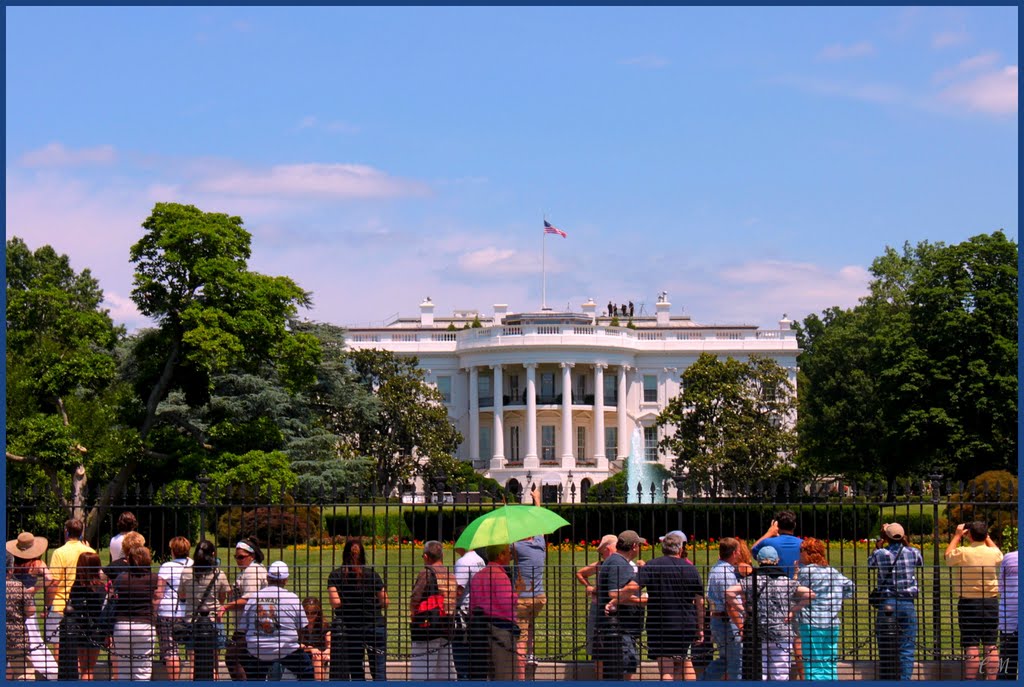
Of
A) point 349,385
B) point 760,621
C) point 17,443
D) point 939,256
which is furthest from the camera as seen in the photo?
point 349,385

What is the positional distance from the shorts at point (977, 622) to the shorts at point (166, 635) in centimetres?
587

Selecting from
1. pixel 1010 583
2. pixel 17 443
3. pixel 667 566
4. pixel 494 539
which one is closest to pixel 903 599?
pixel 1010 583

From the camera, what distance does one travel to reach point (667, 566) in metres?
11.3

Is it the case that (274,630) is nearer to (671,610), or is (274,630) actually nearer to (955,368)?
(671,610)

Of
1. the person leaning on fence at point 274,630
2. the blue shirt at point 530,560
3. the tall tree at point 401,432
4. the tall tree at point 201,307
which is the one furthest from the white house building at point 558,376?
the person leaning on fence at point 274,630

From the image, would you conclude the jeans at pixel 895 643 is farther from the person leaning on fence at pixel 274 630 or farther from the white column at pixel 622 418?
the white column at pixel 622 418

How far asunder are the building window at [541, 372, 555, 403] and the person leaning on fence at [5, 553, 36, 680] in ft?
199

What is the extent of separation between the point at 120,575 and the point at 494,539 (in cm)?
278

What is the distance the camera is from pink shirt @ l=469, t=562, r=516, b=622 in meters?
11.2

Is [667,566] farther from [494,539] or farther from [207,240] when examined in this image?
[207,240]

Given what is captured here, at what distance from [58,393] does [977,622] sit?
73.5 ft

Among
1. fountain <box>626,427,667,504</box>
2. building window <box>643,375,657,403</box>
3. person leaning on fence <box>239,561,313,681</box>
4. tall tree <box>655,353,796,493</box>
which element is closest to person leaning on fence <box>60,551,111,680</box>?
person leaning on fence <box>239,561,313,681</box>

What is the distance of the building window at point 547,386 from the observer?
239ft

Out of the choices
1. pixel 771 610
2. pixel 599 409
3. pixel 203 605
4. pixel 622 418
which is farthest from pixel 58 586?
pixel 622 418
